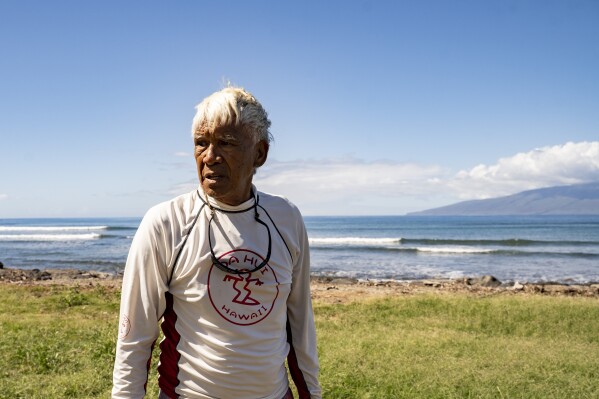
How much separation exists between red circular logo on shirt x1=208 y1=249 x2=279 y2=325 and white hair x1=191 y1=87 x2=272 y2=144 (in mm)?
432

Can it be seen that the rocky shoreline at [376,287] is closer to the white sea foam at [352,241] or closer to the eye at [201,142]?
the eye at [201,142]

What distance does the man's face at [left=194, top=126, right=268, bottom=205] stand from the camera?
1884 millimetres

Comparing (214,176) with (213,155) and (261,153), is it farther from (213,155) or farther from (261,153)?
(261,153)

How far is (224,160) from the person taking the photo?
1.89 metres

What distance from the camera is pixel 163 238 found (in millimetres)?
1823

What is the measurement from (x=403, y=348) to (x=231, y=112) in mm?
4983

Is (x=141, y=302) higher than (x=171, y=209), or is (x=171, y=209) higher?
(x=171, y=209)

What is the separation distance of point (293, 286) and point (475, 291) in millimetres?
11845

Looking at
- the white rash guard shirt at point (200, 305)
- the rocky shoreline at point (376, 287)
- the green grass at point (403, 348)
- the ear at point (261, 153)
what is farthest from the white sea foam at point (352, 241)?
the white rash guard shirt at point (200, 305)

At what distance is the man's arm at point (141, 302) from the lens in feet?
5.93

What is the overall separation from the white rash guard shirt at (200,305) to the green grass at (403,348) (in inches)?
118

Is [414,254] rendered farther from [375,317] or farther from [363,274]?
[375,317]

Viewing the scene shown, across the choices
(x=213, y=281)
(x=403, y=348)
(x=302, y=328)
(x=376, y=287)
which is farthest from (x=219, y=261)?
(x=376, y=287)

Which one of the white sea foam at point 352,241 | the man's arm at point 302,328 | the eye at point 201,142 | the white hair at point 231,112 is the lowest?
the white sea foam at point 352,241
